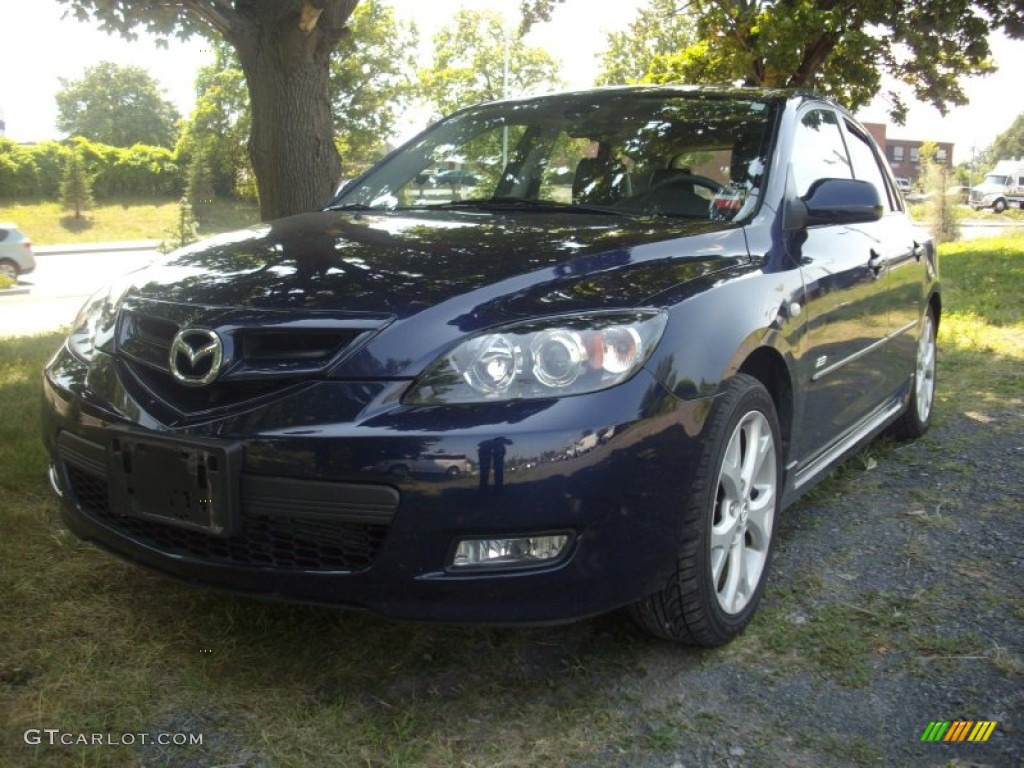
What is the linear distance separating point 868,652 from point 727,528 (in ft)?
1.73

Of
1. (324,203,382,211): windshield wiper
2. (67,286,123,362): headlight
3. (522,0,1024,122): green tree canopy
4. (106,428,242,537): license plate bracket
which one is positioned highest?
(522,0,1024,122): green tree canopy

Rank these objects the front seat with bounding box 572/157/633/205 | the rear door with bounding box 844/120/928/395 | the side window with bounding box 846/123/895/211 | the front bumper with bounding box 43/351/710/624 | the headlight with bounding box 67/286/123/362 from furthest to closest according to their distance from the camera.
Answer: the side window with bounding box 846/123/895/211
the rear door with bounding box 844/120/928/395
the front seat with bounding box 572/157/633/205
the headlight with bounding box 67/286/123/362
the front bumper with bounding box 43/351/710/624

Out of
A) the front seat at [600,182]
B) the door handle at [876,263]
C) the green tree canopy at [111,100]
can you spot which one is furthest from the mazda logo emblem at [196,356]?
the green tree canopy at [111,100]

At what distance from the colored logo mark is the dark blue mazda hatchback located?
0.55 meters

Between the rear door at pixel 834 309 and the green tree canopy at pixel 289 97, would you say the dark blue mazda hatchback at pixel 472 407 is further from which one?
the green tree canopy at pixel 289 97

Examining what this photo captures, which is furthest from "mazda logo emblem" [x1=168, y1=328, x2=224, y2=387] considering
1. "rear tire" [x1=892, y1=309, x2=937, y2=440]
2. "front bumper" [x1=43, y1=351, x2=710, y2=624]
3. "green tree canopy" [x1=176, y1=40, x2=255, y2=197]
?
"green tree canopy" [x1=176, y1=40, x2=255, y2=197]

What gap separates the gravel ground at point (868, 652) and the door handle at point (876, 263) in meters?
0.96

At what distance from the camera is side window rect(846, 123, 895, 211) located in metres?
4.19

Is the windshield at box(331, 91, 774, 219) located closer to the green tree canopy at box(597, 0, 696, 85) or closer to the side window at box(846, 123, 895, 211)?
the side window at box(846, 123, 895, 211)

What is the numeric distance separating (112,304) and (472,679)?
149cm

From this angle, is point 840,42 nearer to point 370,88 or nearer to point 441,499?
point 441,499

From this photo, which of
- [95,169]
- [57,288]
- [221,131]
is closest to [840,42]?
[57,288]

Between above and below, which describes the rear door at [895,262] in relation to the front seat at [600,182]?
below

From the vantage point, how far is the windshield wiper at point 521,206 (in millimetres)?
3155
